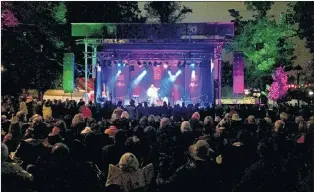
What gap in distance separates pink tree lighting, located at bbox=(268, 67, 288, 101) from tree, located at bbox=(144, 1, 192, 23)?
13.8 m

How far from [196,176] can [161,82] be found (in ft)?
72.2

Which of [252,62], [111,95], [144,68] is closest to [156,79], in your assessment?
[144,68]

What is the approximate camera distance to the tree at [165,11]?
43616mm

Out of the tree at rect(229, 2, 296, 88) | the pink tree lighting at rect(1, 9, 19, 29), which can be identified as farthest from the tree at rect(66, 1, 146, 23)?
the tree at rect(229, 2, 296, 88)

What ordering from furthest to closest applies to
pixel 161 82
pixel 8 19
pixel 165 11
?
1. pixel 165 11
2. pixel 161 82
3. pixel 8 19

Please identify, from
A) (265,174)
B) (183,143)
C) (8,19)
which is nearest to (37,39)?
(8,19)

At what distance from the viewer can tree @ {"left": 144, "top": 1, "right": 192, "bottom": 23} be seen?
43.6m

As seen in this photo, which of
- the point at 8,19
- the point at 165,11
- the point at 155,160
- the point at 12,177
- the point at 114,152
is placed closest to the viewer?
the point at 12,177

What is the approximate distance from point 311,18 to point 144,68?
354 inches

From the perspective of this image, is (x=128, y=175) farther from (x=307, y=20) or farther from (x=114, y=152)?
(x=307, y=20)

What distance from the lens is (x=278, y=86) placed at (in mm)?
30422

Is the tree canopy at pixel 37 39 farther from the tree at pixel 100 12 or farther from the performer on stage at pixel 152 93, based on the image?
the performer on stage at pixel 152 93

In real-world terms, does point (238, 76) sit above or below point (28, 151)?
above

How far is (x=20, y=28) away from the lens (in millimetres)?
28281
